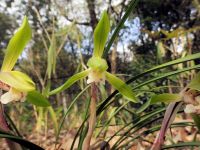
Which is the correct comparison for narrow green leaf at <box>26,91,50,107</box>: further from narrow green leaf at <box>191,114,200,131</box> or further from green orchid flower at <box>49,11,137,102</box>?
narrow green leaf at <box>191,114,200,131</box>

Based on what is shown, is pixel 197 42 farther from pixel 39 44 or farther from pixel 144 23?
pixel 39 44

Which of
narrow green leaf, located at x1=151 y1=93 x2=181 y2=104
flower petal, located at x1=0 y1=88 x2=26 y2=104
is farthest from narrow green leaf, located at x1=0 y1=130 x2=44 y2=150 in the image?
narrow green leaf, located at x1=151 y1=93 x2=181 y2=104

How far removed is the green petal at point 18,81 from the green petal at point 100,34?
0.32 ft

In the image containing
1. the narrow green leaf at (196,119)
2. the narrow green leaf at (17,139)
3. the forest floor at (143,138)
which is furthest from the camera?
the forest floor at (143,138)

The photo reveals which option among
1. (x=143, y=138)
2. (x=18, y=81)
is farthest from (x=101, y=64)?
(x=143, y=138)

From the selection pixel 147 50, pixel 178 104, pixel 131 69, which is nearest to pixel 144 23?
pixel 147 50

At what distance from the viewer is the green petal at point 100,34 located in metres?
0.45

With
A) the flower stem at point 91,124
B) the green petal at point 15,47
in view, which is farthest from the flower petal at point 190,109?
the green petal at point 15,47

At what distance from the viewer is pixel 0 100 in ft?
1.55

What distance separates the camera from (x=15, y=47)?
459mm

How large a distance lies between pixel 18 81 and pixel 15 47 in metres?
0.05

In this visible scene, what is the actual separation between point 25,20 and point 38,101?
110 millimetres

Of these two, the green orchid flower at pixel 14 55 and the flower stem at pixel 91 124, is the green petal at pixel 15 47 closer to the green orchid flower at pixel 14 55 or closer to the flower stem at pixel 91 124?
the green orchid flower at pixel 14 55

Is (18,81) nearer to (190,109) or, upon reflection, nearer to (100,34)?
(100,34)
